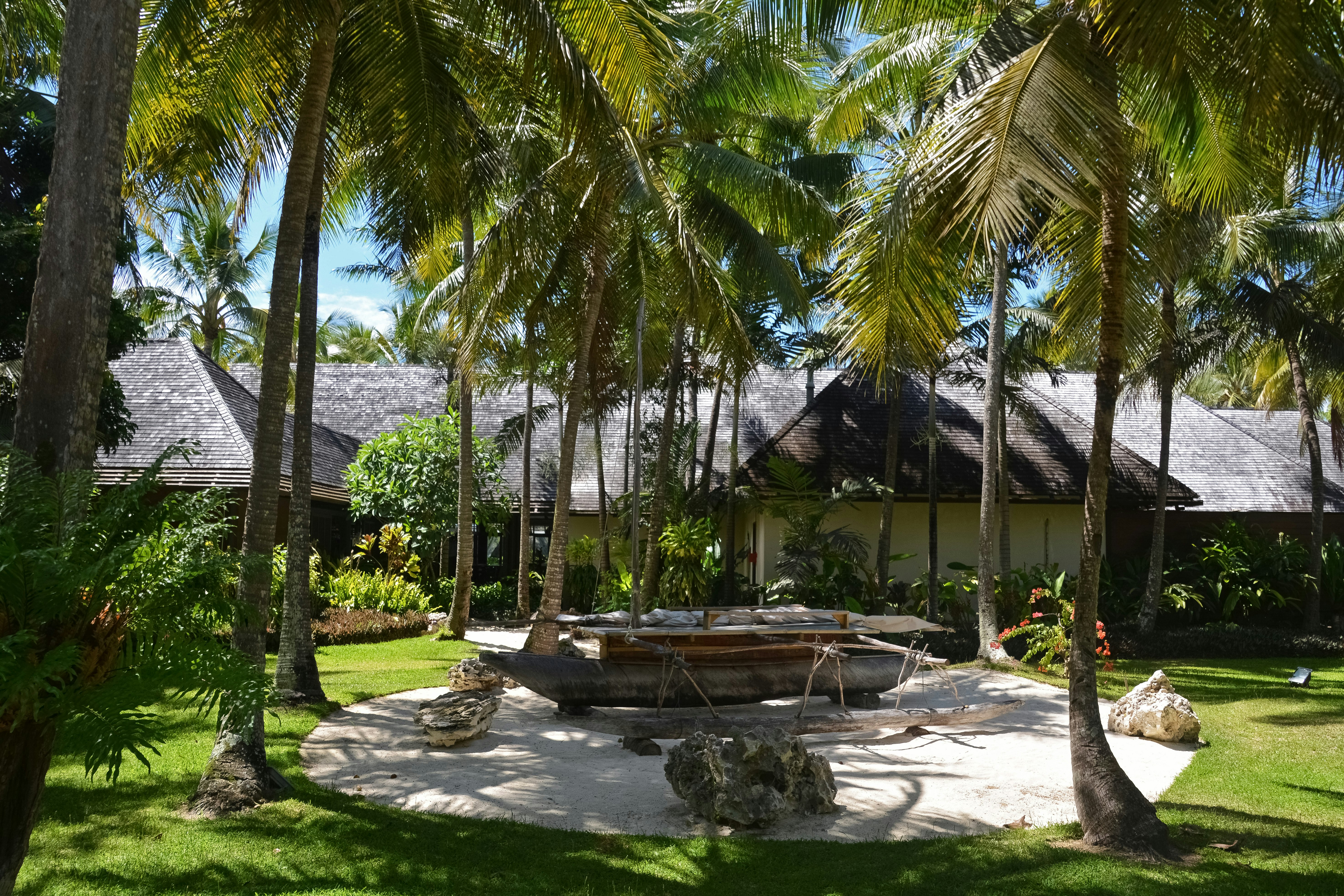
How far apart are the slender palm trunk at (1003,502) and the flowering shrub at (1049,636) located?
1.70 m

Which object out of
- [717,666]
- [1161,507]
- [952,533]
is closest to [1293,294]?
[1161,507]

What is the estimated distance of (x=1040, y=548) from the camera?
854 inches

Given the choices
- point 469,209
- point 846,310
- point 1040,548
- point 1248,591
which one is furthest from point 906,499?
point 846,310

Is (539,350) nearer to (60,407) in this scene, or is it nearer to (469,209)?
(469,209)

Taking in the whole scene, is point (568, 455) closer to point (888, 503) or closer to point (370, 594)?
point (888, 503)

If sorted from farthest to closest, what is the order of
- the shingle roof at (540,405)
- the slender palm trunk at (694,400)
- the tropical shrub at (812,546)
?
1. the shingle roof at (540,405)
2. the slender palm trunk at (694,400)
3. the tropical shrub at (812,546)

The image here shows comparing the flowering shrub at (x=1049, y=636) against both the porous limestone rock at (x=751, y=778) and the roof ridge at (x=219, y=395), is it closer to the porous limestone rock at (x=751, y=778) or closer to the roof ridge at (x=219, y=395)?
the porous limestone rock at (x=751, y=778)

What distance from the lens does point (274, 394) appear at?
802 centimetres

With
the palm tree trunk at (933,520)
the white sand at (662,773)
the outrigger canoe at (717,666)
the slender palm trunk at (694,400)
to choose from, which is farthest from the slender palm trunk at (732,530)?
the white sand at (662,773)

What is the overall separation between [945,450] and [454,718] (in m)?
14.8

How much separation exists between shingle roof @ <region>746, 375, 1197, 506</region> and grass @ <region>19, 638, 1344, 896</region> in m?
12.4

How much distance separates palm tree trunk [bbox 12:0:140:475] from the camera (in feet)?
15.8

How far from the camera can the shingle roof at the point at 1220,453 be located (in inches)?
908

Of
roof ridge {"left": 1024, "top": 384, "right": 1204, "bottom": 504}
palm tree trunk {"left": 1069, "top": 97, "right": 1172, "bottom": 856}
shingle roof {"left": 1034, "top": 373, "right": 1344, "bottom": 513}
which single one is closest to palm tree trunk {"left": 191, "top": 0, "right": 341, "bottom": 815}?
palm tree trunk {"left": 1069, "top": 97, "right": 1172, "bottom": 856}
